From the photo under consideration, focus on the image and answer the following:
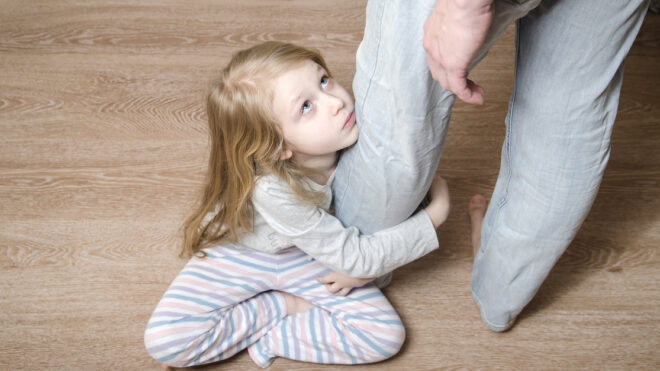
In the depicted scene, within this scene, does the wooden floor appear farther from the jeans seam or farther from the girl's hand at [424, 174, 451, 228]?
the jeans seam

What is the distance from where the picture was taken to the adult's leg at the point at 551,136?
0.67 m

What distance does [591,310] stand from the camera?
44.1 inches

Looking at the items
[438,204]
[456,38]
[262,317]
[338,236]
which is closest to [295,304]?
[262,317]

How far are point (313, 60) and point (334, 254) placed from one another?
326 mm

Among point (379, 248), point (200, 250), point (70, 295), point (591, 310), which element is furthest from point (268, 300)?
point (591, 310)

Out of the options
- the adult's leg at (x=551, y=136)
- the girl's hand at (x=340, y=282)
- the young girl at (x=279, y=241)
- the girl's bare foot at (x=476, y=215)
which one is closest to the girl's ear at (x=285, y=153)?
the young girl at (x=279, y=241)

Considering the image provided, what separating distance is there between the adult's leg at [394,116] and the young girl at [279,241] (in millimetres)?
41

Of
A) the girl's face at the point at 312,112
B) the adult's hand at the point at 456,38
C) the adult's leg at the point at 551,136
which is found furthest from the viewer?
the girl's face at the point at 312,112

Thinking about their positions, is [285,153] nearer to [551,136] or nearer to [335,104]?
[335,104]

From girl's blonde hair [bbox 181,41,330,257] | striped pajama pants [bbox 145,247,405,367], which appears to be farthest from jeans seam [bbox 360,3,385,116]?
striped pajama pants [bbox 145,247,405,367]

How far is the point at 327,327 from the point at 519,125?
1.66ft

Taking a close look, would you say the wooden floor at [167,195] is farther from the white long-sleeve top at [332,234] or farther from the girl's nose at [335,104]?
the girl's nose at [335,104]

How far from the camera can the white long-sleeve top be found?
91 centimetres

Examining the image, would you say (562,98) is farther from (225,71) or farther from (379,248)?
(225,71)
